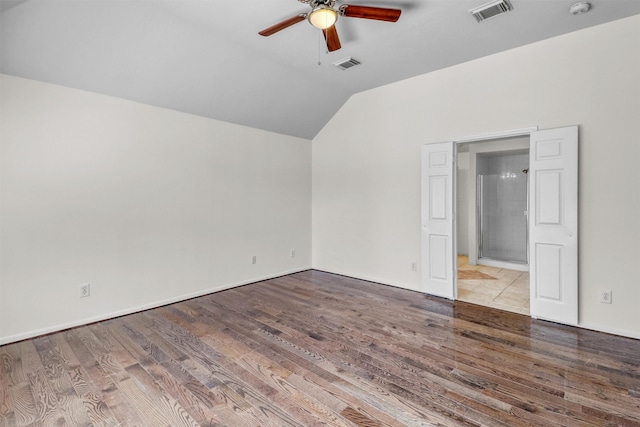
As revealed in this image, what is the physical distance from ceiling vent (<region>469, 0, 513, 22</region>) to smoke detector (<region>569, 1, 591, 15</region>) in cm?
53

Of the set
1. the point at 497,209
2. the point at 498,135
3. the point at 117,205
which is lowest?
the point at 497,209

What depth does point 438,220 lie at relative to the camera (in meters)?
4.06

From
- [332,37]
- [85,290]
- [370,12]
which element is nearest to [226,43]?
[332,37]

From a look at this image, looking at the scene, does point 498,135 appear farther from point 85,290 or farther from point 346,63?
point 85,290

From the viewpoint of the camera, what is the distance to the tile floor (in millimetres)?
3789

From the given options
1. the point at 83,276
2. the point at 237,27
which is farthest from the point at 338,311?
the point at 237,27

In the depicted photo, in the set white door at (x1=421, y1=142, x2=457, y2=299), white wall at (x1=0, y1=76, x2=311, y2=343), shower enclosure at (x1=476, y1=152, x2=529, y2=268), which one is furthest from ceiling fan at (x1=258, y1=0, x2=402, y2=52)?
shower enclosure at (x1=476, y1=152, x2=529, y2=268)

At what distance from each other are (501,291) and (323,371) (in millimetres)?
3227

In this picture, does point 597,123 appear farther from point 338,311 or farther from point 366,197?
point 338,311

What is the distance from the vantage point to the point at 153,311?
3666 mm

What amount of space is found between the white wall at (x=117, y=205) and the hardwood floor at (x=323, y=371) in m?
0.42

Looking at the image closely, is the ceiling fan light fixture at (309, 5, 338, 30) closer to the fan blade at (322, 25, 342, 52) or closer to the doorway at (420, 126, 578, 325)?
the fan blade at (322, 25, 342, 52)

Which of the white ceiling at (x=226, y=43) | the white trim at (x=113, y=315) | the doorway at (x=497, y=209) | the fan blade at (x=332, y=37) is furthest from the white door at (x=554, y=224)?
the white trim at (x=113, y=315)

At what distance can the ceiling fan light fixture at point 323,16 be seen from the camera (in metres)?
2.23
